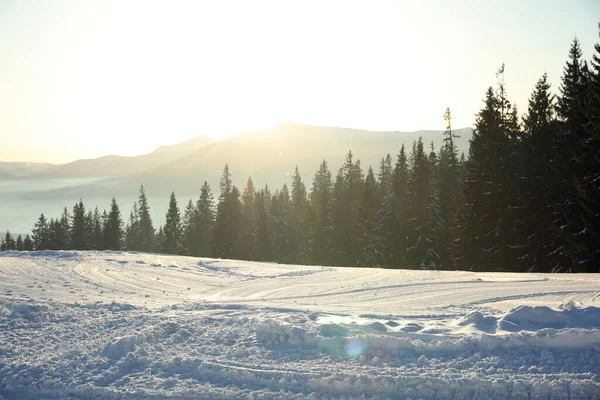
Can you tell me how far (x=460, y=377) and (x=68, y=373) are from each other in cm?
512

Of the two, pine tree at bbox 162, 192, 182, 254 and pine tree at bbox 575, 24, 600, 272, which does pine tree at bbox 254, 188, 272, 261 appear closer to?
pine tree at bbox 162, 192, 182, 254

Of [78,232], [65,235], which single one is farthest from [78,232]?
[65,235]

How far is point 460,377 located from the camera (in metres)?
5.20

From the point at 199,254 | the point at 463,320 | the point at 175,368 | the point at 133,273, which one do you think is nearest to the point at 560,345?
the point at 463,320

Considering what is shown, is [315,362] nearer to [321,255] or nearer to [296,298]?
[296,298]

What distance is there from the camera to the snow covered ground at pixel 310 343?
5242 millimetres

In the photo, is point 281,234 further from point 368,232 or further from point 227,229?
point 368,232

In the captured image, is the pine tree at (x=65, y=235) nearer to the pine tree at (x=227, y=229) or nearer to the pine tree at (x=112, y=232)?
the pine tree at (x=112, y=232)

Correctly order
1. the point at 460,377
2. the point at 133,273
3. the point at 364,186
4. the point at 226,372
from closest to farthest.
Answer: the point at 460,377, the point at 226,372, the point at 133,273, the point at 364,186

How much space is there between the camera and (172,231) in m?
54.4

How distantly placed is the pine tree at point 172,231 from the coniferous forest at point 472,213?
142 millimetres

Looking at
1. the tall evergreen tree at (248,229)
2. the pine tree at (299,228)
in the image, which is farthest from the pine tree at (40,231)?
the pine tree at (299,228)

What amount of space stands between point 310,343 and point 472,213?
2370 centimetres

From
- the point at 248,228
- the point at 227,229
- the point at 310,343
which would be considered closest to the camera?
the point at 310,343
